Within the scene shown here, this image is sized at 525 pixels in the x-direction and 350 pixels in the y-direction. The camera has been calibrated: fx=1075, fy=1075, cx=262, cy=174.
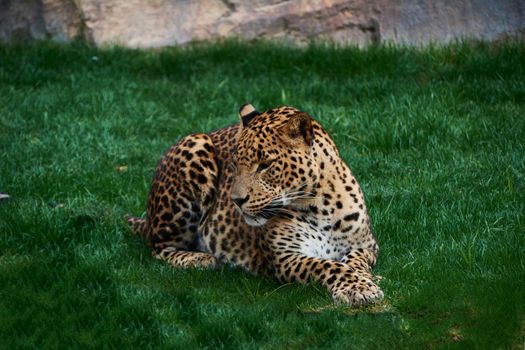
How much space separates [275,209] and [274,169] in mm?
333

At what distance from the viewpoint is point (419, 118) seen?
11.8 meters

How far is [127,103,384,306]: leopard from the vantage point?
25.7 feet

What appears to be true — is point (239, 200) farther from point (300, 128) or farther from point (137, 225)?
point (137, 225)

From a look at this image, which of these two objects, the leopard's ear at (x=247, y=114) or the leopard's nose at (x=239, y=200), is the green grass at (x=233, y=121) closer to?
the leopard's nose at (x=239, y=200)

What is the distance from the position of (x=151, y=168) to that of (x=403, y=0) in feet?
14.7

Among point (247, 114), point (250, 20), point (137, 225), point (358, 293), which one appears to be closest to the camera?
point (358, 293)

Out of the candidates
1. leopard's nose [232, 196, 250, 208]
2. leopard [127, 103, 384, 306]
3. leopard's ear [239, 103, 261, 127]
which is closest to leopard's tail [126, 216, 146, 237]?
leopard [127, 103, 384, 306]

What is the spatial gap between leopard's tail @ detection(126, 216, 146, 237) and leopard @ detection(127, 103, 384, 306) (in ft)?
1.43

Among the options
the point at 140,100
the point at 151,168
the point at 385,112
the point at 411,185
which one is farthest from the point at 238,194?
the point at 140,100

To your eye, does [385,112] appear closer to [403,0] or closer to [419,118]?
[419,118]

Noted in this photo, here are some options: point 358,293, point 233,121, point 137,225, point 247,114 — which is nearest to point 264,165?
point 247,114

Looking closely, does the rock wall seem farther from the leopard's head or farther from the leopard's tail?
the leopard's head

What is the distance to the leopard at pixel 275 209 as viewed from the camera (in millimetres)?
7824

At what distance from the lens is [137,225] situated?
9484mm
